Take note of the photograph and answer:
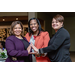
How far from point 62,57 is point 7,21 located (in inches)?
109

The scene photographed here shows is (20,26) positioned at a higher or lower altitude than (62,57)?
higher

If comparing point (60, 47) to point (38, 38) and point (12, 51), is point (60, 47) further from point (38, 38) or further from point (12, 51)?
point (12, 51)

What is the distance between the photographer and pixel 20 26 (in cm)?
199

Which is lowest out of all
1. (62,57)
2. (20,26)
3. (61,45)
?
(62,57)

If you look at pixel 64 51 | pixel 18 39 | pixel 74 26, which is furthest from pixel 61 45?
pixel 74 26

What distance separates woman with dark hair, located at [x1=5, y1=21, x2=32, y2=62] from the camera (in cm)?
187

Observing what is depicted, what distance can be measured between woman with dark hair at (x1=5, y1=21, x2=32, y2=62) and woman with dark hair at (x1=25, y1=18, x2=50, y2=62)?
0.17 meters

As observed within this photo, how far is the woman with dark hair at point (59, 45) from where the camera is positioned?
1.94m

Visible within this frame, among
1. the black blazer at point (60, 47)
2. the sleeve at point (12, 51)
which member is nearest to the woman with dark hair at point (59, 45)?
the black blazer at point (60, 47)

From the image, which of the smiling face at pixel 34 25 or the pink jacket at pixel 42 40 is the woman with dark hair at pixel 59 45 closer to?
the pink jacket at pixel 42 40

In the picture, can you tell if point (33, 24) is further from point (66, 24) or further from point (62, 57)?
point (66, 24)

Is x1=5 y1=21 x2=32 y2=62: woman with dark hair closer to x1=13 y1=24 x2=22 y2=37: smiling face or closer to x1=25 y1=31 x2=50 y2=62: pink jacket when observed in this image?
x1=13 y1=24 x2=22 y2=37: smiling face

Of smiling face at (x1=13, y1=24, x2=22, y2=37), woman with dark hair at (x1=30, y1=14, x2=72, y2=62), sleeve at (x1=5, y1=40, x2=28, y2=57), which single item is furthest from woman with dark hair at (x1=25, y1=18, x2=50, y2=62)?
sleeve at (x1=5, y1=40, x2=28, y2=57)

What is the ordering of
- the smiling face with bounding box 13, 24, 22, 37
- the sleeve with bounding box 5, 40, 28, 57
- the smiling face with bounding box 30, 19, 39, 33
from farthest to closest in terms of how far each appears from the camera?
the smiling face with bounding box 30, 19, 39, 33 < the smiling face with bounding box 13, 24, 22, 37 < the sleeve with bounding box 5, 40, 28, 57
